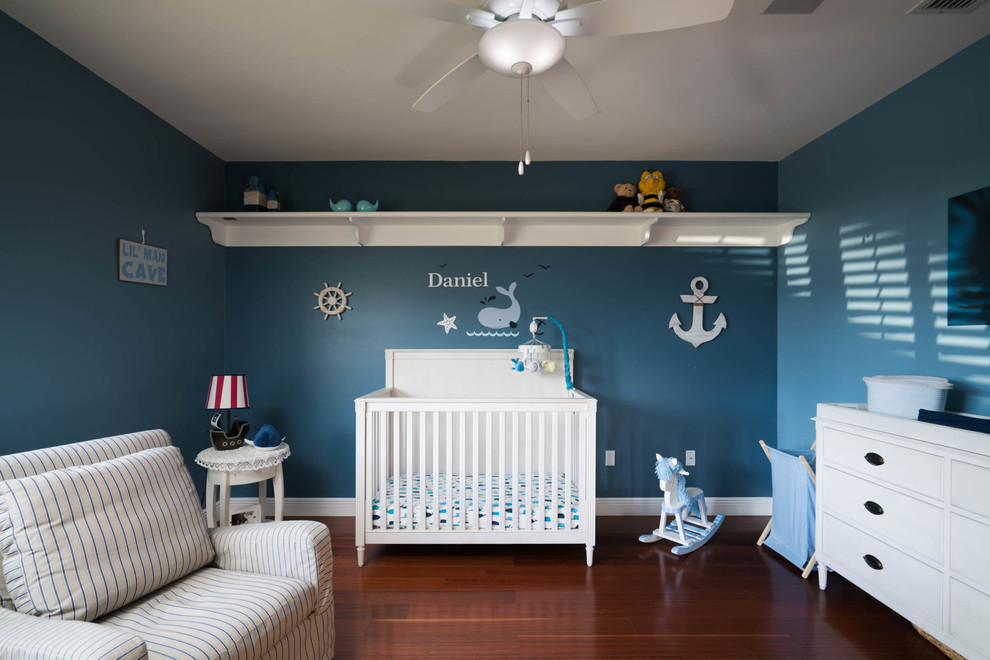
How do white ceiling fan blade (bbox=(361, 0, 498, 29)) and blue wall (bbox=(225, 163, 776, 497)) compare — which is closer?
white ceiling fan blade (bbox=(361, 0, 498, 29))

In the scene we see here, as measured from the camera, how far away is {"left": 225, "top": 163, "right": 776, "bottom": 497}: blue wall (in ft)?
10.6

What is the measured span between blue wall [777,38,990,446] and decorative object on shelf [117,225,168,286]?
12.0 ft

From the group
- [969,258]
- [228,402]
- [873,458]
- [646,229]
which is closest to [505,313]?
[646,229]

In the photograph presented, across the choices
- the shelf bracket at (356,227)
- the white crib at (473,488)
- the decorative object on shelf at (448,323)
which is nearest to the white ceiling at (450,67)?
the shelf bracket at (356,227)

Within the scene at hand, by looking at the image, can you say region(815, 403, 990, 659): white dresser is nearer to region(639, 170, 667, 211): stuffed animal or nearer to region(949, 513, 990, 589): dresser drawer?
region(949, 513, 990, 589): dresser drawer

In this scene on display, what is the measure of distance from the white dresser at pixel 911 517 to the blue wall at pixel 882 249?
43 centimetres

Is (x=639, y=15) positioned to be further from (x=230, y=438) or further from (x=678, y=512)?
(x=230, y=438)

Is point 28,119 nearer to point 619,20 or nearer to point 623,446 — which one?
point 619,20

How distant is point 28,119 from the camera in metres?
1.86

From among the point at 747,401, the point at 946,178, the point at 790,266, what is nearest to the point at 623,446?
the point at 747,401

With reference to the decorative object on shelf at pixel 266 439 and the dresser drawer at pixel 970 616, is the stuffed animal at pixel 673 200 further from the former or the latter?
the decorative object on shelf at pixel 266 439

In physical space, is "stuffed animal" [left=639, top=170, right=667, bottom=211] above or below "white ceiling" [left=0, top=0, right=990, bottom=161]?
below

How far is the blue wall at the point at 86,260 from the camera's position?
1825mm

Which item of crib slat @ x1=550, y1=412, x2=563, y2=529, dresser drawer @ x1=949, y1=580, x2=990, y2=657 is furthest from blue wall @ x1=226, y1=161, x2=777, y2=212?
dresser drawer @ x1=949, y1=580, x2=990, y2=657
